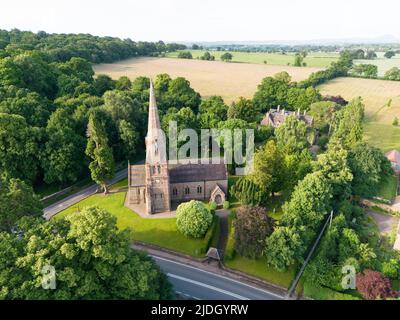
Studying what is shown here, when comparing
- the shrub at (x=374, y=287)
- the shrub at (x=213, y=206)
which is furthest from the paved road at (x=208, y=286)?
the shrub at (x=213, y=206)

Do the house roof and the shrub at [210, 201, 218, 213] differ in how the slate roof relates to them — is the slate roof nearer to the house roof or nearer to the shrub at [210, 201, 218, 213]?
the house roof

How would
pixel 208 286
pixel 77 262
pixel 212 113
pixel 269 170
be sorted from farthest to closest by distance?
pixel 212 113
pixel 269 170
pixel 208 286
pixel 77 262

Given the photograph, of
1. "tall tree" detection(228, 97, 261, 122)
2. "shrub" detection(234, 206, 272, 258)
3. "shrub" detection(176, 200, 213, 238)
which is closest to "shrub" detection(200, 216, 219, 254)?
"shrub" detection(176, 200, 213, 238)

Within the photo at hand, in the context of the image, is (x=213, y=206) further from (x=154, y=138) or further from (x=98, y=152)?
(x=98, y=152)

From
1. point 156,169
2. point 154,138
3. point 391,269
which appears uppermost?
point 154,138

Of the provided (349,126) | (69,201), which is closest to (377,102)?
(349,126)

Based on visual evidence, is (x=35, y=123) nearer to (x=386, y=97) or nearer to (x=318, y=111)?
(x=318, y=111)

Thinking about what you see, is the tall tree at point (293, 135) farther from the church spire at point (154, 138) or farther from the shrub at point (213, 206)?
the church spire at point (154, 138)
